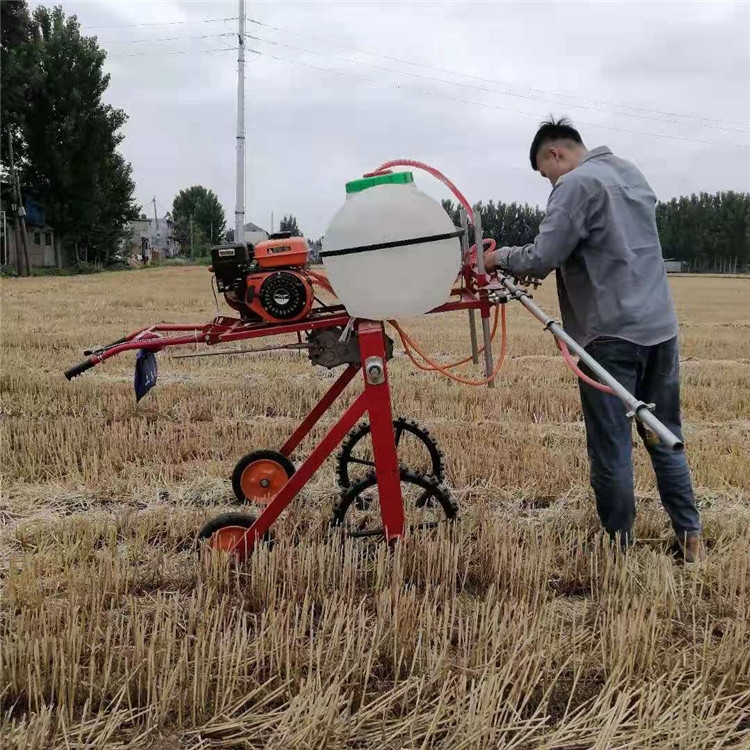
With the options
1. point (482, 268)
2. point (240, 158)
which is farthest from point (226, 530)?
point (240, 158)

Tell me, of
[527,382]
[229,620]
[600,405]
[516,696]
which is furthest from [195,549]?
[527,382]

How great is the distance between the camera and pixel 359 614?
9.11 feet

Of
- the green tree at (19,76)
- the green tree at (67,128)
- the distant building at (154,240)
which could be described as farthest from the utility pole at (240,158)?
the distant building at (154,240)

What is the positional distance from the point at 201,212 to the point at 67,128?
5307 cm

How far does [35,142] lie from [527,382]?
42077 mm

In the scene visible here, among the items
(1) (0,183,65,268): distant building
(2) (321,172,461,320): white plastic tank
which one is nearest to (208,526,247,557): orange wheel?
(2) (321,172,461,320): white plastic tank

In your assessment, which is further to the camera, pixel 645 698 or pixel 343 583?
pixel 343 583

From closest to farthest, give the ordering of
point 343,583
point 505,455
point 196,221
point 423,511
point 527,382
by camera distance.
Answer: point 343,583 → point 423,511 → point 505,455 → point 527,382 → point 196,221

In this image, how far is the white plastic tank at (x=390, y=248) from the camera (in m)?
2.92

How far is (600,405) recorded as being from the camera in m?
3.39

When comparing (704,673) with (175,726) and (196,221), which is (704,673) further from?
(196,221)

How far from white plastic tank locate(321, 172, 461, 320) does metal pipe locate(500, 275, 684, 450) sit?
37cm

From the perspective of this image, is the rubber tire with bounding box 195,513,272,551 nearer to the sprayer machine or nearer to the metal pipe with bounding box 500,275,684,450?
the sprayer machine

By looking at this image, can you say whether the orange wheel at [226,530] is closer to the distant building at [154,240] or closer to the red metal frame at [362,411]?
the red metal frame at [362,411]
